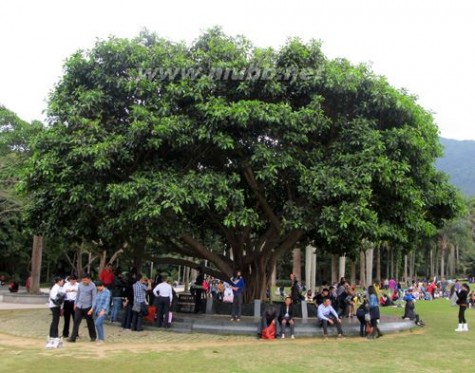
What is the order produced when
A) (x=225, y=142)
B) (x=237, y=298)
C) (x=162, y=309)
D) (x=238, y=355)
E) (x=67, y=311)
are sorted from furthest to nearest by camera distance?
(x=237, y=298) → (x=162, y=309) → (x=225, y=142) → (x=67, y=311) → (x=238, y=355)

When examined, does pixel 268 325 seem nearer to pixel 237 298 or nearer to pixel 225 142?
pixel 237 298

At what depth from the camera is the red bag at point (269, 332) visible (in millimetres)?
13539

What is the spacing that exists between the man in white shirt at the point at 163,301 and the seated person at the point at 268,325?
271 cm

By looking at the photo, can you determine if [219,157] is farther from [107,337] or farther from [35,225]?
[35,225]

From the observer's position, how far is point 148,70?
1405cm

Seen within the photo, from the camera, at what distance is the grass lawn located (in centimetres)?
921

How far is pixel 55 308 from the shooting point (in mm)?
11586

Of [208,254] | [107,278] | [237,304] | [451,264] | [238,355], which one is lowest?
[238,355]

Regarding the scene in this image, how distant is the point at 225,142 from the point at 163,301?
507cm

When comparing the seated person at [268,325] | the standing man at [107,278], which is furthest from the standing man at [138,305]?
the seated person at [268,325]

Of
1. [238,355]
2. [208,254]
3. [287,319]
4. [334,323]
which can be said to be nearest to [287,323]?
[287,319]

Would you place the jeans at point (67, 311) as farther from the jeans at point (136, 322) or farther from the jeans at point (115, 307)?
the jeans at point (115, 307)

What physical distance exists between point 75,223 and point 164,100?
15.9 ft

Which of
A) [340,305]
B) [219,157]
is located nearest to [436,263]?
[340,305]
